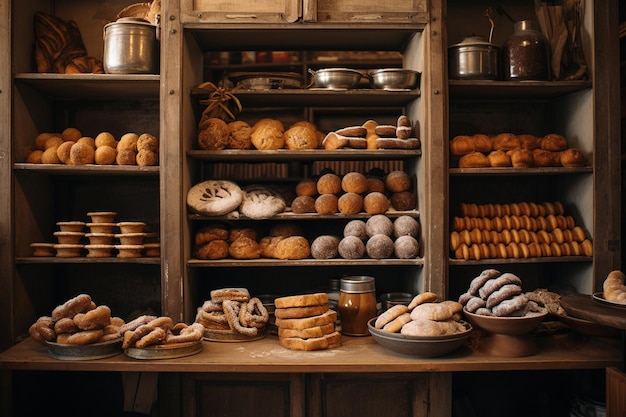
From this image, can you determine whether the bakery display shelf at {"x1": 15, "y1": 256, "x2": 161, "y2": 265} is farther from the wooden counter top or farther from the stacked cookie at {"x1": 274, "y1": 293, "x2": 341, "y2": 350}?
the stacked cookie at {"x1": 274, "y1": 293, "x2": 341, "y2": 350}

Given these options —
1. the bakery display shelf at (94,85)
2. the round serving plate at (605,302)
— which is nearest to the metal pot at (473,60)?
the round serving plate at (605,302)

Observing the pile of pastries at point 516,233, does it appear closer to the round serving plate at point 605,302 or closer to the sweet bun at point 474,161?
the sweet bun at point 474,161

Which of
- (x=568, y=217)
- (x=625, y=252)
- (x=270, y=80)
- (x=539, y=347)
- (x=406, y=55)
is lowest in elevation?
(x=539, y=347)

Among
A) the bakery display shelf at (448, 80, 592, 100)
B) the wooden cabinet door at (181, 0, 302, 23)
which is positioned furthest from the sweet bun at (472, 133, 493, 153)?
the wooden cabinet door at (181, 0, 302, 23)

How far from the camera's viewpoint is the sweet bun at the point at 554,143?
3.39 meters

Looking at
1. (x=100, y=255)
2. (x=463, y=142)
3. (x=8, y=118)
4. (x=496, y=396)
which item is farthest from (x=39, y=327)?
(x=496, y=396)

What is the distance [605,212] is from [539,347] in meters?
0.96

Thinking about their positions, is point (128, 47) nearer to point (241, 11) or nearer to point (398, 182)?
point (241, 11)

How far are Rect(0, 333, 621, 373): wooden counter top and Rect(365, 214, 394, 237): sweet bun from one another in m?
0.71

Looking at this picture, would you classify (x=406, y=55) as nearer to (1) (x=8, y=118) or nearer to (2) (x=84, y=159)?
(2) (x=84, y=159)

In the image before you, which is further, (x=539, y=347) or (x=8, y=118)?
(x=8, y=118)

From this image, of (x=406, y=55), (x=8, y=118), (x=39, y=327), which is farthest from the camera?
(x=406, y=55)

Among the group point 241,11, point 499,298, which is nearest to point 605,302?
point 499,298

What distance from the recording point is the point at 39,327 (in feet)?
9.06
